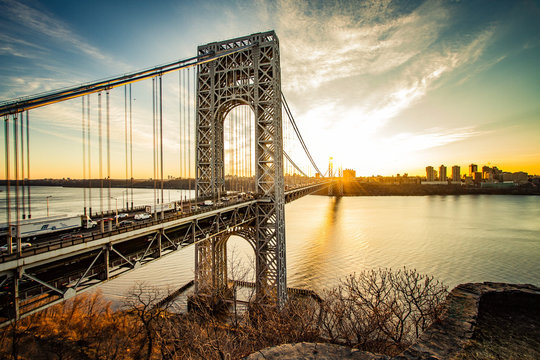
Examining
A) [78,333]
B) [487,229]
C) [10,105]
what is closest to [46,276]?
[10,105]

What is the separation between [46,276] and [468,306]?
39.4 ft

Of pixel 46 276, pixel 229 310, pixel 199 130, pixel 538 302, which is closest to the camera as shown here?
pixel 46 276

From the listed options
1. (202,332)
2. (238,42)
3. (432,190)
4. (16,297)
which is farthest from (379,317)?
(432,190)

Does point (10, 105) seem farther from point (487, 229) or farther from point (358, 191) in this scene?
point (358, 191)

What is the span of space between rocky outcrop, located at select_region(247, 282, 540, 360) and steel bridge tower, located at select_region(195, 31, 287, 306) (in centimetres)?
913

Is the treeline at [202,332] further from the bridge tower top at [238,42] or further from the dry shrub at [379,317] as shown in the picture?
the bridge tower top at [238,42]

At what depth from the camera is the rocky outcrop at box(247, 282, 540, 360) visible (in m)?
5.34

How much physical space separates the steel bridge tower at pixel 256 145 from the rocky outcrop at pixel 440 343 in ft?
30.0

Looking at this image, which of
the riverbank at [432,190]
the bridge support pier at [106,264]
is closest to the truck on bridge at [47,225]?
the bridge support pier at [106,264]

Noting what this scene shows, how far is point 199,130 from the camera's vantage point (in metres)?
16.8

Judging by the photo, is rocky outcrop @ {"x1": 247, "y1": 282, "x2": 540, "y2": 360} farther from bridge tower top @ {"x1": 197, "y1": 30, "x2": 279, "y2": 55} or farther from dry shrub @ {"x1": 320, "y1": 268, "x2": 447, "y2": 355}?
bridge tower top @ {"x1": 197, "y1": 30, "x2": 279, "y2": 55}

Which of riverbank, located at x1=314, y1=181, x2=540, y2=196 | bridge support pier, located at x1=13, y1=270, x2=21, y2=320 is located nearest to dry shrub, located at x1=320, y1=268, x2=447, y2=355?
bridge support pier, located at x1=13, y1=270, x2=21, y2=320

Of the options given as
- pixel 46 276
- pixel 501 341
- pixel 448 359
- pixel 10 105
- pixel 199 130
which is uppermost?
pixel 199 130

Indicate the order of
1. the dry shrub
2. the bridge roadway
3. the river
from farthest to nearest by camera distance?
1. the river
2. the dry shrub
3. the bridge roadway
